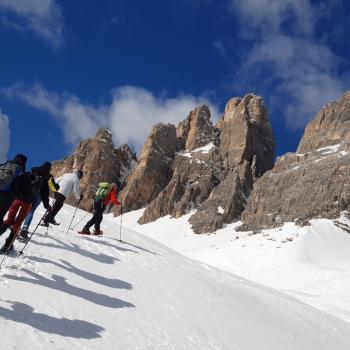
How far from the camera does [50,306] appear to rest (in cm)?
685

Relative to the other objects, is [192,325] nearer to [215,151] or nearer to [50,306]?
[50,306]

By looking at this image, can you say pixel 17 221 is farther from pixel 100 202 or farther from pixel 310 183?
pixel 310 183

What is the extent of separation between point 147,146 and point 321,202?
70439mm

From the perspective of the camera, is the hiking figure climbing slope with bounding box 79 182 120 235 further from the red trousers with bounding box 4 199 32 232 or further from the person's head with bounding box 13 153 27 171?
the person's head with bounding box 13 153 27 171

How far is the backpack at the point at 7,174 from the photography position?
8109mm

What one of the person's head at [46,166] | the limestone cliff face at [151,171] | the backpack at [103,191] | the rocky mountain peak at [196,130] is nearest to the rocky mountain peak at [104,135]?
the limestone cliff face at [151,171]

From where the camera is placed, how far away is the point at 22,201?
9.27 metres

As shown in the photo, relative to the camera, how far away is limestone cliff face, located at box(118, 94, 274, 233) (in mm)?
97188

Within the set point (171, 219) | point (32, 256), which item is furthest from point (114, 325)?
point (171, 219)

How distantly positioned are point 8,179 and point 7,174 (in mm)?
102

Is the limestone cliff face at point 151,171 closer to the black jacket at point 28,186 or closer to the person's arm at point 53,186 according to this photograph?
the person's arm at point 53,186

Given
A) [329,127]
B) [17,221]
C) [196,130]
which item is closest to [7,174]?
[17,221]

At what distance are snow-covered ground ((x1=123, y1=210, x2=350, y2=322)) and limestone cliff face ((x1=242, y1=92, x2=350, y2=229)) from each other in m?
3.58

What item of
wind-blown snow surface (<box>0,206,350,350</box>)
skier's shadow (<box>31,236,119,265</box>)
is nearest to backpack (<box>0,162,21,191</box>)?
wind-blown snow surface (<box>0,206,350,350</box>)
